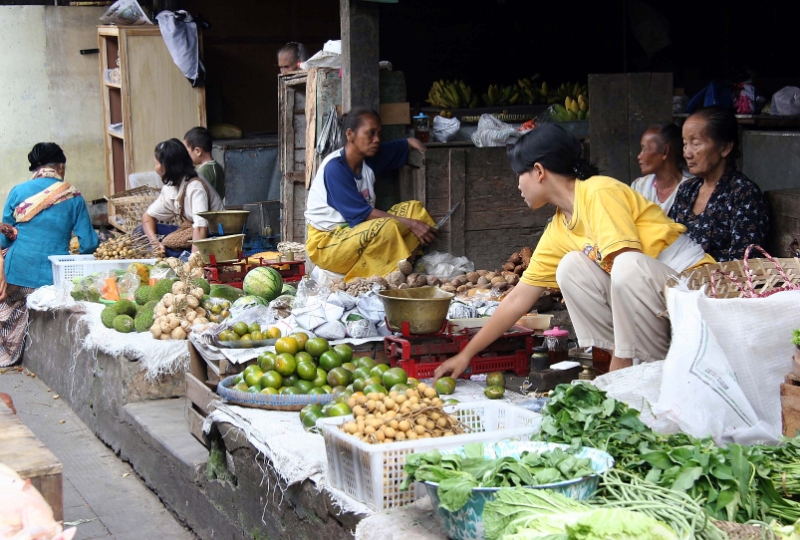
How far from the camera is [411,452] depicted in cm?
278

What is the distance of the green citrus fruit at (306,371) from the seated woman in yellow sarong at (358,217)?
2.52 metres

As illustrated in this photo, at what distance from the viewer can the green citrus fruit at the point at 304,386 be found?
13.1ft

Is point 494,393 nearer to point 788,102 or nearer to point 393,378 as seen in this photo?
point 393,378

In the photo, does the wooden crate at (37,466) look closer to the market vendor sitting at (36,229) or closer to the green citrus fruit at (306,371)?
the green citrus fruit at (306,371)

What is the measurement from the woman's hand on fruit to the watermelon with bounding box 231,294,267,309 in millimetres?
1709

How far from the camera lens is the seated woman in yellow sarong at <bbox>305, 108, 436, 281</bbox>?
→ 21.4 ft

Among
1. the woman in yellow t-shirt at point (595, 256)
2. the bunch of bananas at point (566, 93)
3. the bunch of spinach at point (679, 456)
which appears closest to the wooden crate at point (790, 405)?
the bunch of spinach at point (679, 456)

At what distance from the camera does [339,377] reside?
4031mm

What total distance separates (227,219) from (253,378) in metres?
3.07

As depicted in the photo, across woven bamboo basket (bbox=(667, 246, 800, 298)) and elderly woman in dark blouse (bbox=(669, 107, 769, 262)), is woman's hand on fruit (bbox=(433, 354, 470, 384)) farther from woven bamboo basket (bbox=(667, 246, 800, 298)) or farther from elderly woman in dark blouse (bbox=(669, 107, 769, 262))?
elderly woman in dark blouse (bbox=(669, 107, 769, 262))

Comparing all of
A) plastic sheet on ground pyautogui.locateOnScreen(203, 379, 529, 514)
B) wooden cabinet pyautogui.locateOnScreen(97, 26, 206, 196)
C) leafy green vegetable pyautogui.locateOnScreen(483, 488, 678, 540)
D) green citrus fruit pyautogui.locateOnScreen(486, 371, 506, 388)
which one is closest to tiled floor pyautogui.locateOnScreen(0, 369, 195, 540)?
plastic sheet on ground pyautogui.locateOnScreen(203, 379, 529, 514)

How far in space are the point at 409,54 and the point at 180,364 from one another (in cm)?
668

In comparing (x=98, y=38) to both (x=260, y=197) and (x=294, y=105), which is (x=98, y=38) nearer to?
(x=260, y=197)

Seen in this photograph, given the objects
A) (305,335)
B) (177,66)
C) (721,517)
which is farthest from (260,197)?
(721,517)
